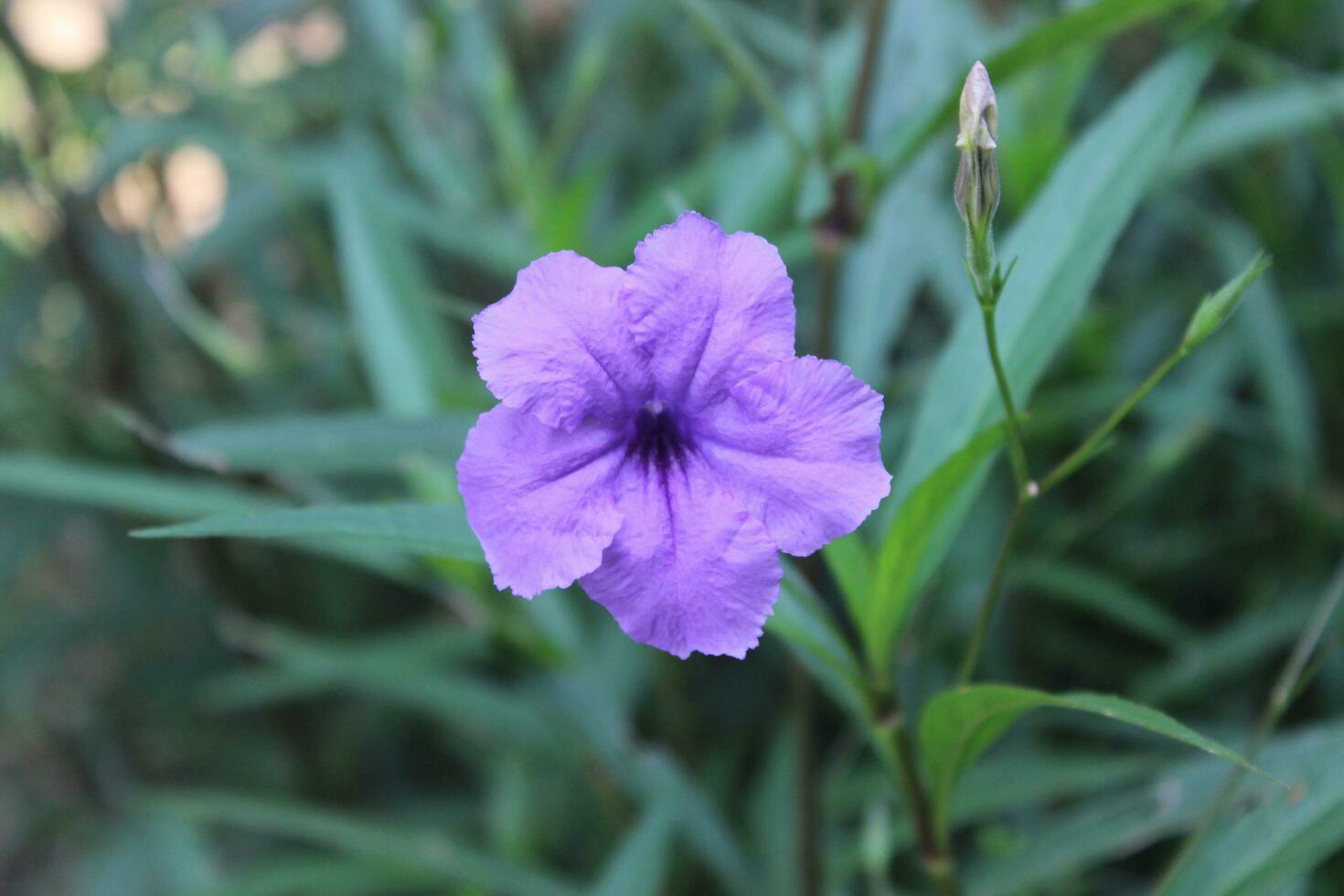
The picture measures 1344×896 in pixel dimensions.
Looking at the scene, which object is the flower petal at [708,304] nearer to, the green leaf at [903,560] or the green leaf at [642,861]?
the green leaf at [903,560]

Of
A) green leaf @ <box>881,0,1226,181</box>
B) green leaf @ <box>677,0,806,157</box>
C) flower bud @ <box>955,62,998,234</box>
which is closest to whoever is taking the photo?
flower bud @ <box>955,62,998,234</box>

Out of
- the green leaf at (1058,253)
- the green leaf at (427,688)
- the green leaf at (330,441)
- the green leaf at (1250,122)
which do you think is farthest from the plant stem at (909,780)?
the green leaf at (1250,122)

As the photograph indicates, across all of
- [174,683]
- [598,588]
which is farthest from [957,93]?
[174,683]

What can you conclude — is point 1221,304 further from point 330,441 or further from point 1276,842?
point 330,441

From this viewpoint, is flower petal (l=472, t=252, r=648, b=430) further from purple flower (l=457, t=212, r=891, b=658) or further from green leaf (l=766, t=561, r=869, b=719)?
green leaf (l=766, t=561, r=869, b=719)

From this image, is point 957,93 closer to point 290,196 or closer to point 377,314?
point 377,314

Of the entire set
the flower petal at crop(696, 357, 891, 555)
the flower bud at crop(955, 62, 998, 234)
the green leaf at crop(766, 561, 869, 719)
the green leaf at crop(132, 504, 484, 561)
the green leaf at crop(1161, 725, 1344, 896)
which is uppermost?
the flower bud at crop(955, 62, 998, 234)

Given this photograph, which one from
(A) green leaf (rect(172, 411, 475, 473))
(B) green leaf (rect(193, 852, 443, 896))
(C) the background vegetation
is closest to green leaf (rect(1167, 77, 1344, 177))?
(C) the background vegetation
